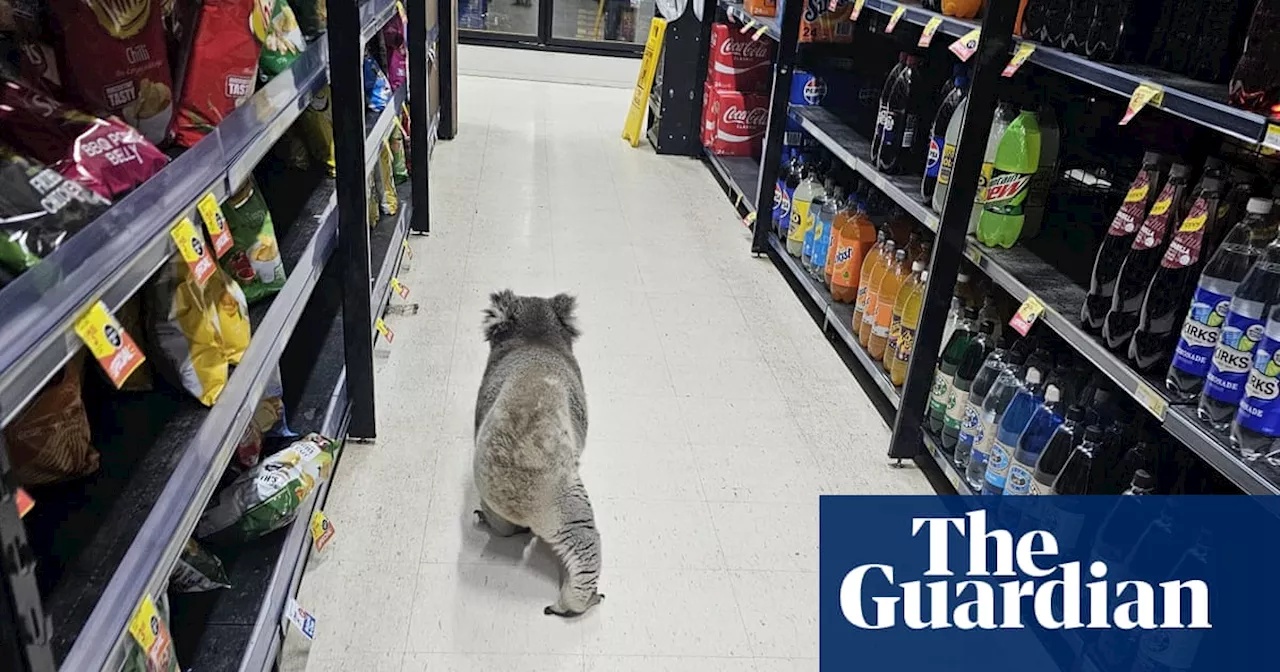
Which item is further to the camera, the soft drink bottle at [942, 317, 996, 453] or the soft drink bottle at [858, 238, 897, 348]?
the soft drink bottle at [858, 238, 897, 348]

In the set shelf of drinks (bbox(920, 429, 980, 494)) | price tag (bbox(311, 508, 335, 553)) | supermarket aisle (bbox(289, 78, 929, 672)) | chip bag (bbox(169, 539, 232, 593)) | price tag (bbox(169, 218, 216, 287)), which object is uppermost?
price tag (bbox(169, 218, 216, 287))

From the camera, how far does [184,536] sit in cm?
140

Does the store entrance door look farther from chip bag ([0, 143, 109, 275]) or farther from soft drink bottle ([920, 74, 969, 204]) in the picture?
chip bag ([0, 143, 109, 275])

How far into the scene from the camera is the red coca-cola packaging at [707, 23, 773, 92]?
562 cm

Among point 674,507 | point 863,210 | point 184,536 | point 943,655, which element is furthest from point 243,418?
point 863,210

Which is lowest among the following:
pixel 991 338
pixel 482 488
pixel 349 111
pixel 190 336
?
pixel 482 488

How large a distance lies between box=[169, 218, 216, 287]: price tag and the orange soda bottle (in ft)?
7.69

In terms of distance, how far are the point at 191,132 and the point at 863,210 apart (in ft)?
8.80

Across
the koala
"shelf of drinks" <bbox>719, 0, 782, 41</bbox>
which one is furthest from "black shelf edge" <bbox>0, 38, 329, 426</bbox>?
"shelf of drinks" <bbox>719, 0, 782, 41</bbox>

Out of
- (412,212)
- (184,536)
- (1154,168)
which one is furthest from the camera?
(412,212)

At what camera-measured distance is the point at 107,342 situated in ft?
3.39

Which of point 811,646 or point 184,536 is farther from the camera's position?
point 811,646

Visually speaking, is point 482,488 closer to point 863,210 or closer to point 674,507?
point 674,507

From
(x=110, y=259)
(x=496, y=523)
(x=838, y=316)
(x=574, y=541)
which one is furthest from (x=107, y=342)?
(x=838, y=316)
